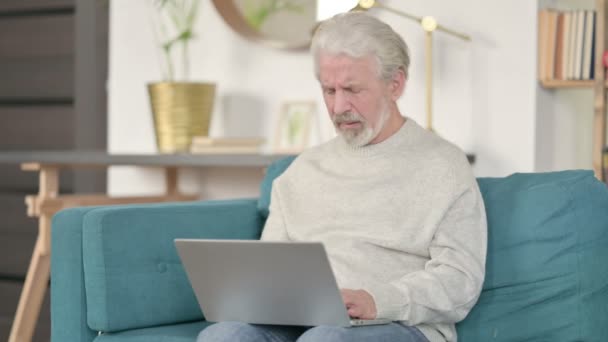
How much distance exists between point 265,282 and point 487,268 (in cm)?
54

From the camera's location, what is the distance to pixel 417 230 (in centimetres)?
210

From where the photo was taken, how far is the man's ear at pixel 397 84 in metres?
2.21

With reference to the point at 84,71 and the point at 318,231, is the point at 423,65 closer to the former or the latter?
the point at 318,231

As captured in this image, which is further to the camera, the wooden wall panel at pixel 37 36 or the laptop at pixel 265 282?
the wooden wall panel at pixel 37 36

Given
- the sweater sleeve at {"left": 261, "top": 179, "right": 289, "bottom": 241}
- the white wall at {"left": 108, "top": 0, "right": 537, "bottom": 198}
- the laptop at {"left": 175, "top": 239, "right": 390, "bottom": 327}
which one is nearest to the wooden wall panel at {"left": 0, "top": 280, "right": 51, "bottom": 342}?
the white wall at {"left": 108, "top": 0, "right": 537, "bottom": 198}

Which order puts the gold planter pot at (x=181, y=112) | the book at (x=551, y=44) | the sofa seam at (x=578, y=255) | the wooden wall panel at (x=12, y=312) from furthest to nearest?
the wooden wall panel at (x=12, y=312)
the gold planter pot at (x=181, y=112)
the book at (x=551, y=44)
the sofa seam at (x=578, y=255)

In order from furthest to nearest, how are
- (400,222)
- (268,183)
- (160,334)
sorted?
1. (268,183)
2. (160,334)
3. (400,222)

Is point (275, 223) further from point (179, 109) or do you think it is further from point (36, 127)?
point (36, 127)

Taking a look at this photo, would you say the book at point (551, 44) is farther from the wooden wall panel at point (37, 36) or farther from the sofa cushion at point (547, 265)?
the wooden wall panel at point (37, 36)

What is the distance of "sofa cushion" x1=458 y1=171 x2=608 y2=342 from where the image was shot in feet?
7.14

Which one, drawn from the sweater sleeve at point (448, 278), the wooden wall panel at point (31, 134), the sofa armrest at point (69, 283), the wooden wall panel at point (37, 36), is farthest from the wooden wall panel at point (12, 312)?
the sweater sleeve at point (448, 278)

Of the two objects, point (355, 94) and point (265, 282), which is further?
point (355, 94)

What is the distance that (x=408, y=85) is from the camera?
3.36 metres

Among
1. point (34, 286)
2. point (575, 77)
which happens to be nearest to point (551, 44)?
point (575, 77)
